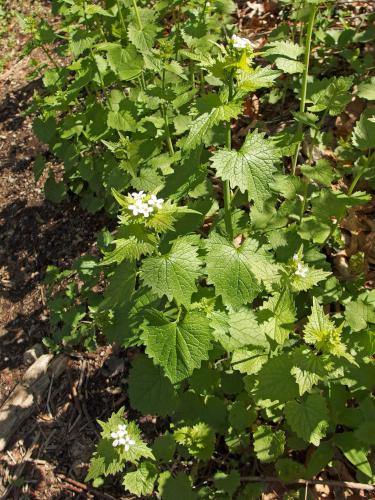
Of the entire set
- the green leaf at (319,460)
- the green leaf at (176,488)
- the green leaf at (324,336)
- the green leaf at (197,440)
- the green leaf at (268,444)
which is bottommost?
the green leaf at (319,460)

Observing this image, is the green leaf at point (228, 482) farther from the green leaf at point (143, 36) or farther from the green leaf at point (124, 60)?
the green leaf at point (143, 36)

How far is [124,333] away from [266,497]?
141 cm

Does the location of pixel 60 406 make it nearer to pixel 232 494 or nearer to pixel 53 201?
pixel 232 494

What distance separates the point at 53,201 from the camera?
4.40 metres

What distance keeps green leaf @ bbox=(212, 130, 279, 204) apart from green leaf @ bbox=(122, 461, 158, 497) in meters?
1.68

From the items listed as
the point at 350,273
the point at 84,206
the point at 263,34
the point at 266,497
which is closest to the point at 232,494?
the point at 266,497

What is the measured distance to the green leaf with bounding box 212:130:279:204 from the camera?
221cm

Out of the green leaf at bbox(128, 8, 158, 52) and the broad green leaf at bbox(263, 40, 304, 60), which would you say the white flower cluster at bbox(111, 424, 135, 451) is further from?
the green leaf at bbox(128, 8, 158, 52)

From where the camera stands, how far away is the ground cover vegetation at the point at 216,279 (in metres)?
2.25

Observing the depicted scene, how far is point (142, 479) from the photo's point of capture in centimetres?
263

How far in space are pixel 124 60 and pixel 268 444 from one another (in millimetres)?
2993

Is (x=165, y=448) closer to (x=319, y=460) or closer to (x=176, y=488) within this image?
(x=176, y=488)

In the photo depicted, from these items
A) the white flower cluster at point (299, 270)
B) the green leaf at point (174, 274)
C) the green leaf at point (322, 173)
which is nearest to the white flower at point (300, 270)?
the white flower cluster at point (299, 270)

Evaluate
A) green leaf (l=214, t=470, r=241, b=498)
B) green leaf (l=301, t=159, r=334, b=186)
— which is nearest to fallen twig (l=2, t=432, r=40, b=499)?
green leaf (l=214, t=470, r=241, b=498)
